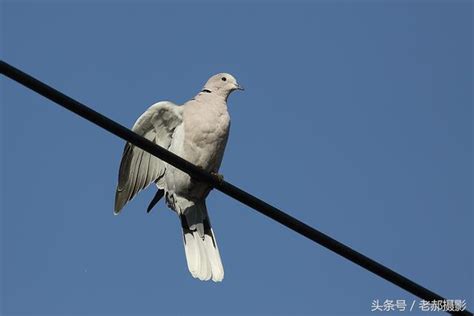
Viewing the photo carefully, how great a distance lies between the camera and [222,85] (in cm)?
714

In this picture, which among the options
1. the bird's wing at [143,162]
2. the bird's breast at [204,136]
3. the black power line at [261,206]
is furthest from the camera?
the bird's wing at [143,162]

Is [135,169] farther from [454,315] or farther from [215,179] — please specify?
[454,315]

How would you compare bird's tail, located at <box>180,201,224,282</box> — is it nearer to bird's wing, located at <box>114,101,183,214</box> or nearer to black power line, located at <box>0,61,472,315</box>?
bird's wing, located at <box>114,101,183,214</box>

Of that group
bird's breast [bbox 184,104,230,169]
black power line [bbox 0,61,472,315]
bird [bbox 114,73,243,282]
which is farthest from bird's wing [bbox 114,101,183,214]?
black power line [bbox 0,61,472,315]

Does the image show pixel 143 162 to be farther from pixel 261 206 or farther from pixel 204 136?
pixel 261 206

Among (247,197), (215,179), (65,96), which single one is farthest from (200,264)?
(65,96)

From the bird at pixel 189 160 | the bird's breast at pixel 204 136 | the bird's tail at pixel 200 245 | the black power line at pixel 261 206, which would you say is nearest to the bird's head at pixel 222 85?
the bird at pixel 189 160

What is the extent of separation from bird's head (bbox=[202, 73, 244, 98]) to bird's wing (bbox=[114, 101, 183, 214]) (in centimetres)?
44

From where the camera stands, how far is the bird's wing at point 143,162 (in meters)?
6.74

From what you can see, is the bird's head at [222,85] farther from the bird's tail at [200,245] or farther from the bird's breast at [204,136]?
the bird's tail at [200,245]

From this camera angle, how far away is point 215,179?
15.1 ft

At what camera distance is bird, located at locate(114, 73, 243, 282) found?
21.8 ft

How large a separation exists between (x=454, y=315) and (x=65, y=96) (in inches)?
77.8

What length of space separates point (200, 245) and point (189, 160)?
0.72 meters
